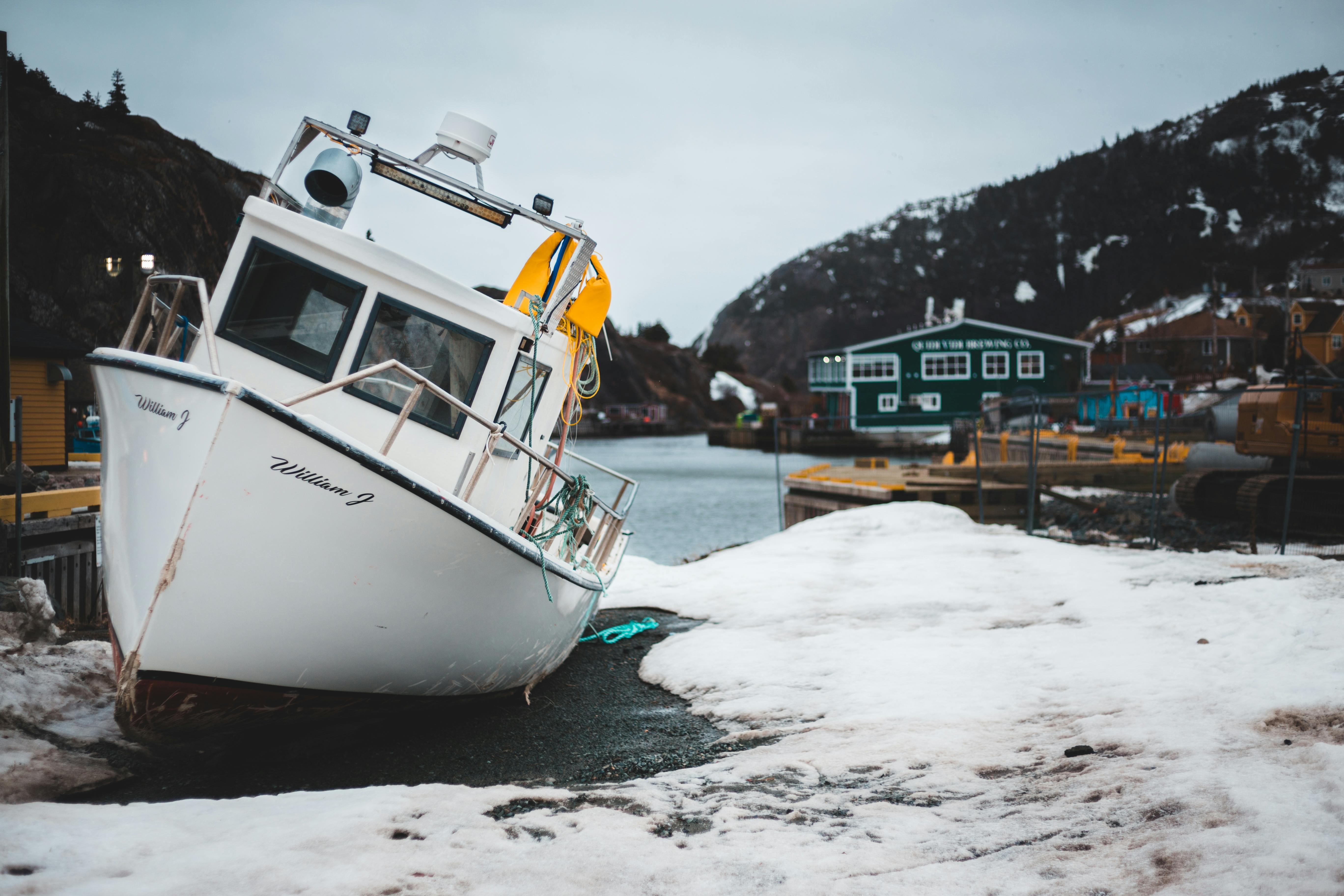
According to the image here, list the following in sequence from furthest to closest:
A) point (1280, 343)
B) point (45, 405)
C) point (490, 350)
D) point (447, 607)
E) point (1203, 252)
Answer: point (1203, 252)
point (1280, 343)
point (45, 405)
point (490, 350)
point (447, 607)

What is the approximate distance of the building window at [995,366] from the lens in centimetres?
5112

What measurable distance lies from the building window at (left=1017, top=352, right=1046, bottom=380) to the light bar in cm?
5130

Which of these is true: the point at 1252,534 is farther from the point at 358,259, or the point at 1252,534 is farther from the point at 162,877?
the point at 162,877

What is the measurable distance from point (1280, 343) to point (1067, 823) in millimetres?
61198

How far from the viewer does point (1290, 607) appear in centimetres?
554

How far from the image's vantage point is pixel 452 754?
15.0ft

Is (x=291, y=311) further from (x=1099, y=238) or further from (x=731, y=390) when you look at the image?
(x=1099, y=238)

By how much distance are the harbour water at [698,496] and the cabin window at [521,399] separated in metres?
11.3

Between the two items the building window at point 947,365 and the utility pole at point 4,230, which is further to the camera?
the building window at point 947,365

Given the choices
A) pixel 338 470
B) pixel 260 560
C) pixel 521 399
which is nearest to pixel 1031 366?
pixel 521 399

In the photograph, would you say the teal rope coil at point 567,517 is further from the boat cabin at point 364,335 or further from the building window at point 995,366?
the building window at point 995,366

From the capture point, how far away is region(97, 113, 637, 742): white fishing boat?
12.5 feet

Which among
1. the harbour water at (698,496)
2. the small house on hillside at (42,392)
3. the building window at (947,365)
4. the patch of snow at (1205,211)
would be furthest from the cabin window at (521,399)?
the patch of snow at (1205,211)

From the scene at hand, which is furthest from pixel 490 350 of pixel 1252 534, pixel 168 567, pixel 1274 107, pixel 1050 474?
pixel 1274 107
